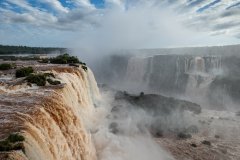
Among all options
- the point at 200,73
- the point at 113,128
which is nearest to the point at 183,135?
the point at 113,128

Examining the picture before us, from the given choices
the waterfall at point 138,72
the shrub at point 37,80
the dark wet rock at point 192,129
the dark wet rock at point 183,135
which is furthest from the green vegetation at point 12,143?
the waterfall at point 138,72

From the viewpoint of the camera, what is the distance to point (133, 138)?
29734 mm

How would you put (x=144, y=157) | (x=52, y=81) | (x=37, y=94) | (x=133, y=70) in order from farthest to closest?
(x=133, y=70) < (x=144, y=157) < (x=52, y=81) < (x=37, y=94)

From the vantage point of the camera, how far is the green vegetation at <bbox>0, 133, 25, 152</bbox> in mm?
10156

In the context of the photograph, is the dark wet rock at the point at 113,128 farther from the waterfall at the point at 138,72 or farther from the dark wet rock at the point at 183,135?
the waterfall at the point at 138,72

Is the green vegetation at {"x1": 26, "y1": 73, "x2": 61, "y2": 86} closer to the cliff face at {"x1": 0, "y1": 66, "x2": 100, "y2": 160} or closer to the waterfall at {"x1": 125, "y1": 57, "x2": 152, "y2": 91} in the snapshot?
the cliff face at {"x1": 0, "y1": 66, "x2": 100, "y2": 160}

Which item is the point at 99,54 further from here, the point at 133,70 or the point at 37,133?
the point at 37,133

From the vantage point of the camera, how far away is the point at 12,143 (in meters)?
10.2

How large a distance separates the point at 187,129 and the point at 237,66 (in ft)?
114

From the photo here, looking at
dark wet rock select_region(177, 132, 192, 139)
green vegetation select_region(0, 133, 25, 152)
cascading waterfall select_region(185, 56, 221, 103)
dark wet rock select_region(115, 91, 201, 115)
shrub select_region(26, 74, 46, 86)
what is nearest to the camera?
green vegetation select_region(0, 133, 25, 152)

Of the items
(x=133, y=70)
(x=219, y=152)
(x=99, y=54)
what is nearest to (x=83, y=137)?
(x=219, y=152)

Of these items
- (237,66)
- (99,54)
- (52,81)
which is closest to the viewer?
(52,81)

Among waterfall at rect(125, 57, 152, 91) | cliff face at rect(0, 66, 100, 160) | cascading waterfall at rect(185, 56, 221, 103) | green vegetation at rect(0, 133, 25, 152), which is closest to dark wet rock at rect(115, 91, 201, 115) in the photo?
cascading waterfall at rect(185, 56, 221, 103)

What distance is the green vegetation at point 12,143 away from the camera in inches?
400
